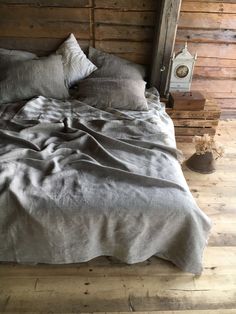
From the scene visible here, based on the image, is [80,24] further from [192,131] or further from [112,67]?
[192,131]

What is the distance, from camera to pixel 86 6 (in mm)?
2488

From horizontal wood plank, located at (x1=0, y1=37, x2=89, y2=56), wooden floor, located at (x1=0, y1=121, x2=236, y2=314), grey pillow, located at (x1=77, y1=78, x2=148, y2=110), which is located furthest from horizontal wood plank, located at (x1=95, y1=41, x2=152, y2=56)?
wooden floor, located at (x1=0, y1=121, x2=236, y2=314)

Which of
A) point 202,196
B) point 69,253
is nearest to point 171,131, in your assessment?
point 202,196

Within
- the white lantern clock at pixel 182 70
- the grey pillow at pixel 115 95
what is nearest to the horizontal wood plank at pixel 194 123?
the white lantern clock at pixel 182 70

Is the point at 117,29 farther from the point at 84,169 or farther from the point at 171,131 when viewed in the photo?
the point at 84,169

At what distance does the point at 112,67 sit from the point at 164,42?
50cm

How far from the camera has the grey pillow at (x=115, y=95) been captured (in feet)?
7.47

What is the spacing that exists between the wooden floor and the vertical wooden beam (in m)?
1.60

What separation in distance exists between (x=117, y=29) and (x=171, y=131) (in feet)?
3.68

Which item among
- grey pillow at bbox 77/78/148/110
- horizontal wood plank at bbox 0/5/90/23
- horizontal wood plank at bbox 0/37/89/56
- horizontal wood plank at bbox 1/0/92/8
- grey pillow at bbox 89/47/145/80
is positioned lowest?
grey pillow at bbox 77/78/148/110

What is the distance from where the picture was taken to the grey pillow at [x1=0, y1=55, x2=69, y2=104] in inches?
90.3

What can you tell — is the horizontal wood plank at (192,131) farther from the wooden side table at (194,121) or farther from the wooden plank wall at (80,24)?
the wooden plank wall at (80,24)

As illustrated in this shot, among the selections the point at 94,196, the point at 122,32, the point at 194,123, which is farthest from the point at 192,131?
the point at 94,196

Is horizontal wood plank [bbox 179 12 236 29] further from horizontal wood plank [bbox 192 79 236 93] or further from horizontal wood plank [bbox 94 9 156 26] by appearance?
horizontal wood plank [bbox 192 79 236 93]
